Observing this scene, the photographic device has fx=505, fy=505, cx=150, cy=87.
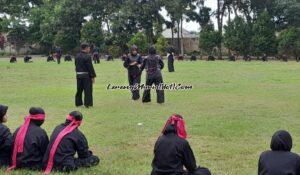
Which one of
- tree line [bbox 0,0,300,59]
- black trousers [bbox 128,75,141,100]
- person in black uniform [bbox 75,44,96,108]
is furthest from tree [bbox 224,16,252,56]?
person in black uniform [bbox 75,44,96,108]

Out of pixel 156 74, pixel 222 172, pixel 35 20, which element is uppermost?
pixel 35 20

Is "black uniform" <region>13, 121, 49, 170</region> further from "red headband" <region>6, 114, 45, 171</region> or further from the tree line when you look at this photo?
the tree line

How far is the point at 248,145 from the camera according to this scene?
943cm

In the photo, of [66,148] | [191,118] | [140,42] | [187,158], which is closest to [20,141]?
[66,148]

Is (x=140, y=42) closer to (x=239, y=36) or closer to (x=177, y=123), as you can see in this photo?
(x=239, y=36)

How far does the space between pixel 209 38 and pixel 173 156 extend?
162 ft

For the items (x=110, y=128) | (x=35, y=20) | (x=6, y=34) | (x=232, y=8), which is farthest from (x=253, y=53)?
(x=110, y=128)

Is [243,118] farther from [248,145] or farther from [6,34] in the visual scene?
[6,34]

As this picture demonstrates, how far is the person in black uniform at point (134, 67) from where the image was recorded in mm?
16594

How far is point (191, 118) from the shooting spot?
1270cm

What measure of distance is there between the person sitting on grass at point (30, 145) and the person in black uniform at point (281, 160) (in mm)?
3361

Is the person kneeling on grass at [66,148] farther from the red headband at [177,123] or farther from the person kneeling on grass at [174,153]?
the red headband at [177,123]

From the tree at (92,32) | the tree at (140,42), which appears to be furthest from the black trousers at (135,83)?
the tree at (92,32)

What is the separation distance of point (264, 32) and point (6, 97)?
38.0 m
